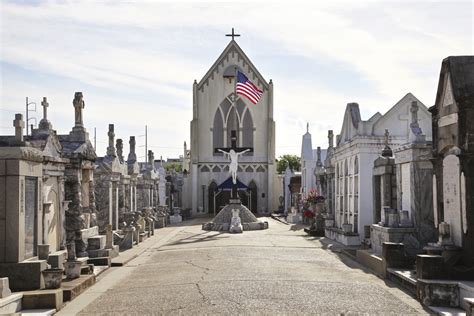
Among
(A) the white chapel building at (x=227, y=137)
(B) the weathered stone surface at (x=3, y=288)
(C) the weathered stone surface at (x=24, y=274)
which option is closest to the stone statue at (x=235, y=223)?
(C) the weathered stone surface at (x=24, y=274)

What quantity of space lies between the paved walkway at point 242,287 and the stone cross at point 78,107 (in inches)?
155

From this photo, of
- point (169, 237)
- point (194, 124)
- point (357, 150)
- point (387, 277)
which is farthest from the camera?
point (194, 124)

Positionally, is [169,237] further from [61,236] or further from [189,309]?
[189,309]

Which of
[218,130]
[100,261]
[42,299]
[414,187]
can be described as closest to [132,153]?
[100,261]

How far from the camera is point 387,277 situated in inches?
552

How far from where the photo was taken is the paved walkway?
34.2 ft

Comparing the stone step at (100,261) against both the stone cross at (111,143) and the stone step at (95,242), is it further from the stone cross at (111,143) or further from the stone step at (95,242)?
the stone cross at (111,143)

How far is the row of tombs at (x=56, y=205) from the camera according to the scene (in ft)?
36.5

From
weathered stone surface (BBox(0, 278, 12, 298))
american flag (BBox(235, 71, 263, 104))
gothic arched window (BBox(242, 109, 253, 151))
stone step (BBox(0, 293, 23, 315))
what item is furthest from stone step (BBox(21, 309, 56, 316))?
gothic arched window (BBox(242, 109, 253, 151))

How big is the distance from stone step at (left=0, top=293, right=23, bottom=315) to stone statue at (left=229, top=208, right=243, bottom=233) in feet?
65.0

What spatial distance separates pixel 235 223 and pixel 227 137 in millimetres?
Result: 24363

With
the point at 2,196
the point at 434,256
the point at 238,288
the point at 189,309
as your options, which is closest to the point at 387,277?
the point at 434,256

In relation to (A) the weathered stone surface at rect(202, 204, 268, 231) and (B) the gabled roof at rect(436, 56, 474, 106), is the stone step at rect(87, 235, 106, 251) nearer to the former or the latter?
(B) the gabled roof at rect(436, 56, 474, 106)

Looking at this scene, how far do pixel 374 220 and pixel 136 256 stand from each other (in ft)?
24.9
